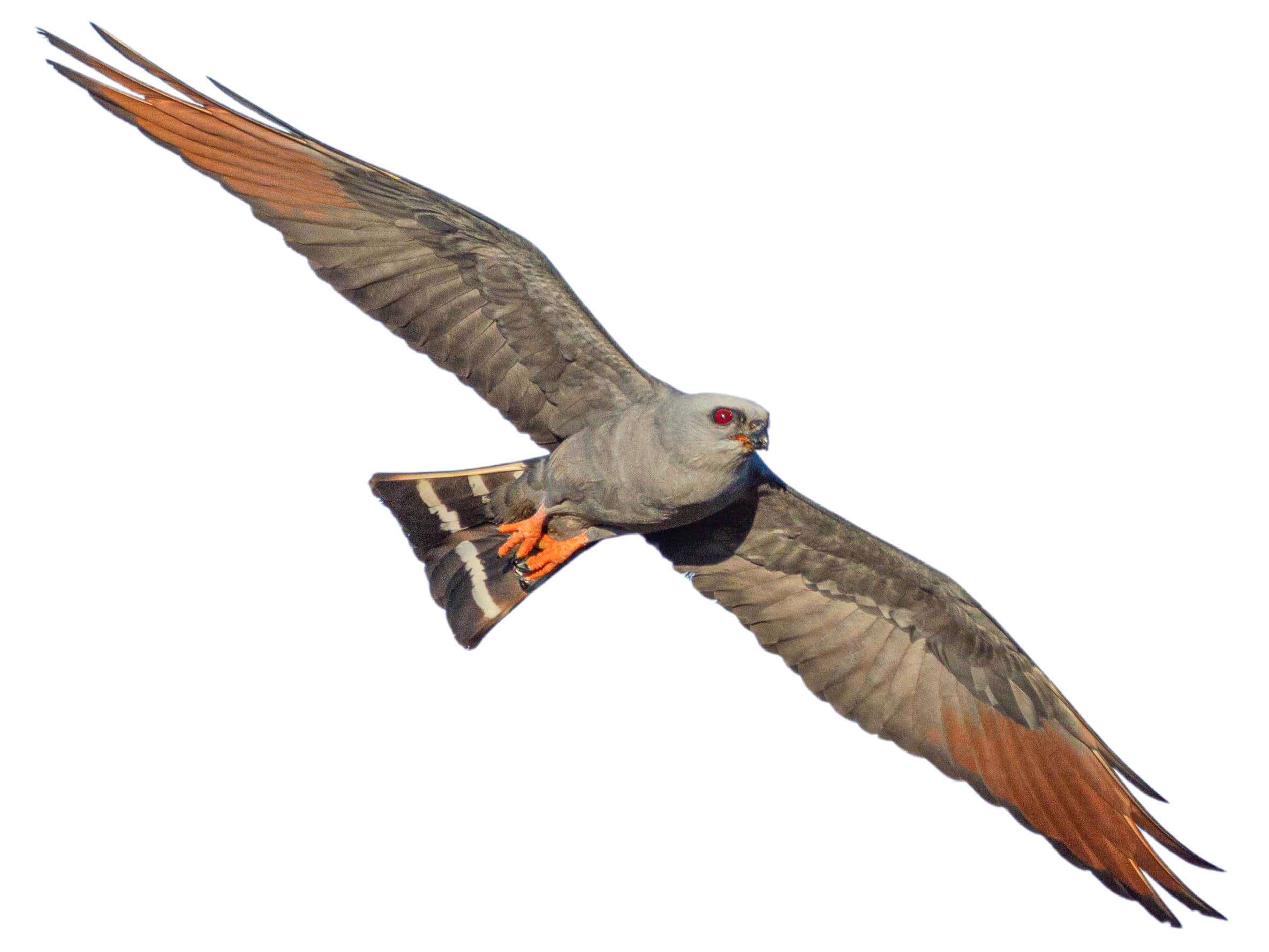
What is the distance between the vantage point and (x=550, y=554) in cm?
952

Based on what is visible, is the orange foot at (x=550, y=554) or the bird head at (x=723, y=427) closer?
the bird head at (x=723, y=427)

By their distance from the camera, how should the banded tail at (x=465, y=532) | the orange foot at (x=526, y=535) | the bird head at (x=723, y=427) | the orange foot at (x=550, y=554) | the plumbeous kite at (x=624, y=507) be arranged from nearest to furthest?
the bird head at (x=723, y=427) → the plumbeous kite at (x=624, y=507) → the orange foot at (x=526, y=535) → the orange foot at (x=550, y=554) → the banded tail at (x=465, y=532)

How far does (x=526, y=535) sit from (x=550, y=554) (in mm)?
231

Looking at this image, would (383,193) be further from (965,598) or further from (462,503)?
(965,598)

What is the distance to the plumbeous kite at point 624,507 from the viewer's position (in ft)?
28.8

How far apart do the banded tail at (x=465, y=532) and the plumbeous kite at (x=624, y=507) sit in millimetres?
13

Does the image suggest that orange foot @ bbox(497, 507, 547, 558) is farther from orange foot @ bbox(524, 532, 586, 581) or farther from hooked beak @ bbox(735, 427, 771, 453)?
hooked beak @ bbox(735, 427, 771, 453)

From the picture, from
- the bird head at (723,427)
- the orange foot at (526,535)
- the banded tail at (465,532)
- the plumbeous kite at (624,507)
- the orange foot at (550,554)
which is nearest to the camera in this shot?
the bird head at (723,427)

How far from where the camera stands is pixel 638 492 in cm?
877

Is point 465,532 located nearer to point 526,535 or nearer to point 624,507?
point 526,535

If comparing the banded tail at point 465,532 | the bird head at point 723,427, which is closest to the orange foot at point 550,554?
the banded tail at point 465,532

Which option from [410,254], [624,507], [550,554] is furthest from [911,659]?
[410,254]

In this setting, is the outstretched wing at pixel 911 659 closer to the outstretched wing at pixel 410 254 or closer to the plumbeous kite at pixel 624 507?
the plumbeous kite at pixel 624 507

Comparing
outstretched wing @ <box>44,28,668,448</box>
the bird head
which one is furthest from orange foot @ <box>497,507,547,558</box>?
the bird head
